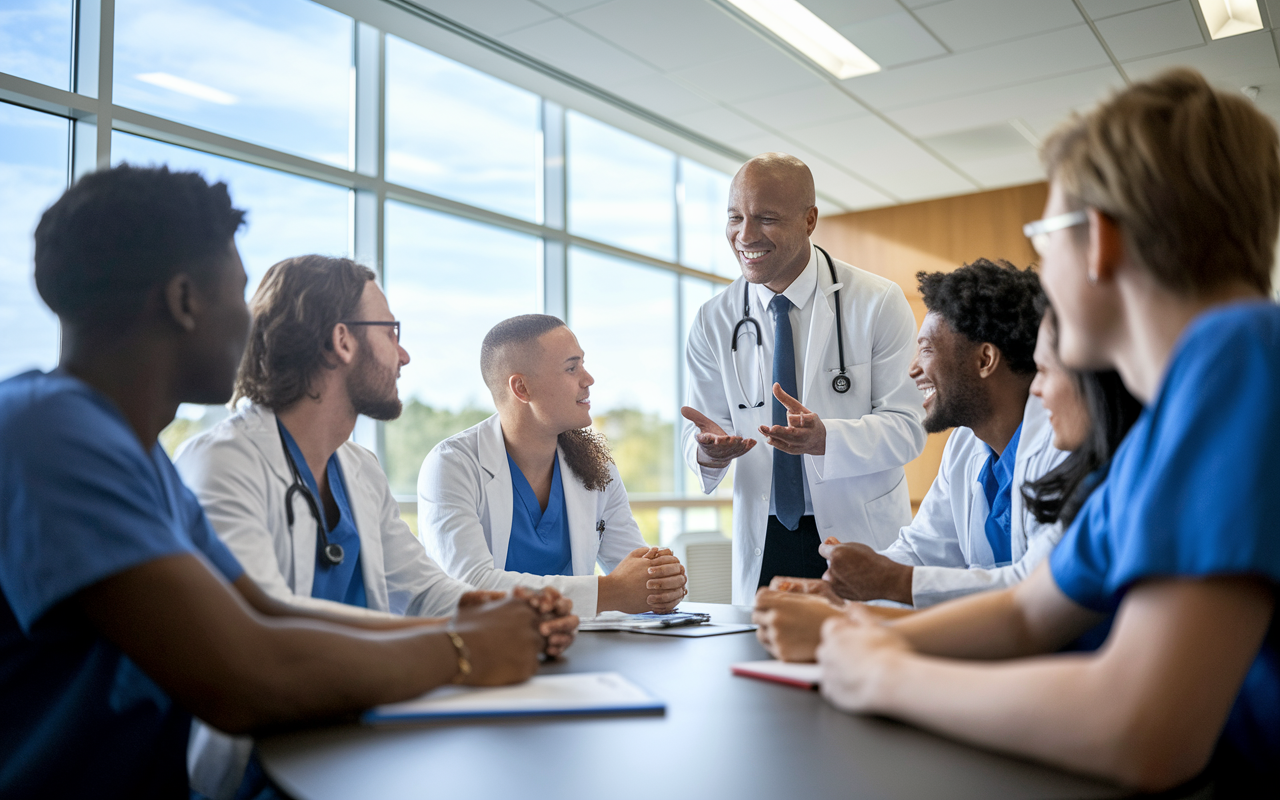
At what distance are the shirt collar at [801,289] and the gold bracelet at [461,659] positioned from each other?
2.11 m

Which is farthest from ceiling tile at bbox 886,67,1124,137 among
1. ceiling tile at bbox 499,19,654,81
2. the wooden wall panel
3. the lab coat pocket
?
the lab coat pocket

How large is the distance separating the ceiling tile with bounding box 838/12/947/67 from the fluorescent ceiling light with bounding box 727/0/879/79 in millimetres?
70

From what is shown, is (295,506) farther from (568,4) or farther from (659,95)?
(659,95)

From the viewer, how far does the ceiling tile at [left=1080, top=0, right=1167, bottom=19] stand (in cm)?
414

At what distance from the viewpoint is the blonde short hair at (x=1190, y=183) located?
2.79ft

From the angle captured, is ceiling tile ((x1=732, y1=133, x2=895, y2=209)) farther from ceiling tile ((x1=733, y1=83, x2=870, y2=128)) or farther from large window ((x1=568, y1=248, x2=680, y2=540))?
large window ((x1=568, y1=248, x2=680, y2=540))

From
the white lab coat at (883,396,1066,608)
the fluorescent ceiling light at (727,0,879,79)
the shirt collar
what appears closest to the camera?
the white lab coat at (883,396,1066,608)

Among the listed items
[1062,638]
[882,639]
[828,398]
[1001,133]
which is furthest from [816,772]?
[1001,133]

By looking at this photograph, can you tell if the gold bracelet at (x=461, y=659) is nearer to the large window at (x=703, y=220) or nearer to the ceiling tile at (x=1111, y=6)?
the ceiling tile at (x=1111, y=6)

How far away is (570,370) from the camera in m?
2.75

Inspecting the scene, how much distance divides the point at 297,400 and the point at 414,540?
0.41 m

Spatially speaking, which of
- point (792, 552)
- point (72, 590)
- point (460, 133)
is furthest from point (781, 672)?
point (460, 133)

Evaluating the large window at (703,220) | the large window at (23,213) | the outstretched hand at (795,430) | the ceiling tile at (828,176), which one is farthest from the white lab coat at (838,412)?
the large window at (703,220)

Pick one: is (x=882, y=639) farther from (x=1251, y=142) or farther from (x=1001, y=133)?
(x=1001, y=133)
